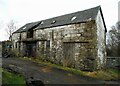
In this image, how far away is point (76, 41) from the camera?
2206 cm

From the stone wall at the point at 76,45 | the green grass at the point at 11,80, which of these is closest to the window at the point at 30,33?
the stone wall at the point at 76,45

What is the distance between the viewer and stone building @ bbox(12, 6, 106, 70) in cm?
2089

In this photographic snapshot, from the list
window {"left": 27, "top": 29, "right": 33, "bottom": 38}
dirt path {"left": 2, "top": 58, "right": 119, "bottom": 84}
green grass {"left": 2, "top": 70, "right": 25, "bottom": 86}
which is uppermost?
window {"left": 27, "top": 29, "right": 33, "bottom": 38}

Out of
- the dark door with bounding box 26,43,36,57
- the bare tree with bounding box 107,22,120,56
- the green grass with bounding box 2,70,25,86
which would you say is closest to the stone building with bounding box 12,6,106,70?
the dark door with bounding box 26,43,36,57

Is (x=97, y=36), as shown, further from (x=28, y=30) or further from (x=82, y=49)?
(x=28, y=30)

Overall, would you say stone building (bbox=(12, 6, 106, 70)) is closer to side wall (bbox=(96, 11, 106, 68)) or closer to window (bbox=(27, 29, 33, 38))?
side wall (bbox=(96, 11, 106, 68))

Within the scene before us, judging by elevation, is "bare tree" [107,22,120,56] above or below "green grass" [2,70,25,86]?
above

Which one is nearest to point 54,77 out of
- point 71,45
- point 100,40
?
point 71,45

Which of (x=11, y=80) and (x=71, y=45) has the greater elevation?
(x=71, y=45)

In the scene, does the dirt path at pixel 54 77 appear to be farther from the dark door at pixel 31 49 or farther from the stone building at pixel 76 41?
the dark door at pixel 31 49

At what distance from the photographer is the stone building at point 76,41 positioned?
68.5ft

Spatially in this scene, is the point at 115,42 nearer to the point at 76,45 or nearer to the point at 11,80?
the point at 76,45

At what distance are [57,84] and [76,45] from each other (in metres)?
9.53

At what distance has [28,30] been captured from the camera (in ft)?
104
